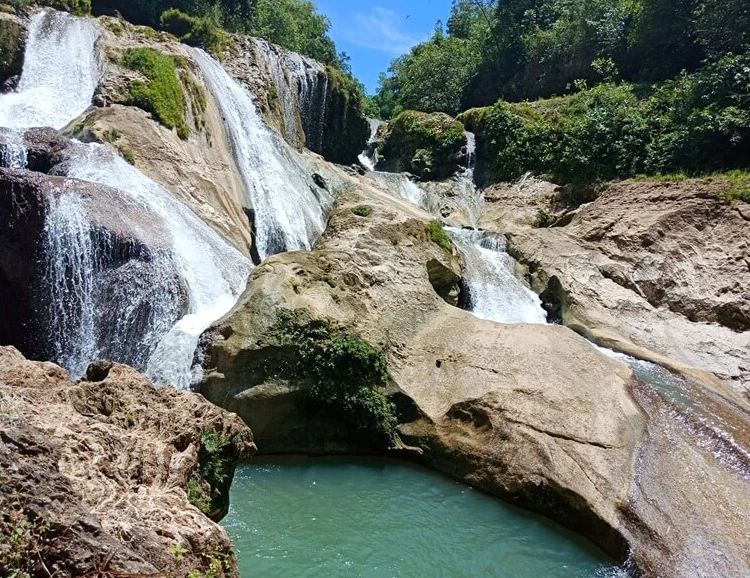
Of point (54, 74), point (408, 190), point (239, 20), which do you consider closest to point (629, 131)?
point (408, 190)

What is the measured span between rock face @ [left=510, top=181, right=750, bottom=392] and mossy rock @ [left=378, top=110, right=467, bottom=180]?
1260 cm

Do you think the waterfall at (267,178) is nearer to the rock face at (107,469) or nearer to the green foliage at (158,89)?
the green foliage at (158,89)

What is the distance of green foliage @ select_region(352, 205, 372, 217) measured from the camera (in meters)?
14.8

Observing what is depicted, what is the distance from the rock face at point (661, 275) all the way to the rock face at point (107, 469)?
45.5 feet

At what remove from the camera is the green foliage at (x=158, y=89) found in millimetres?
18734

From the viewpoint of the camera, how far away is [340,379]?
11148 millimetres

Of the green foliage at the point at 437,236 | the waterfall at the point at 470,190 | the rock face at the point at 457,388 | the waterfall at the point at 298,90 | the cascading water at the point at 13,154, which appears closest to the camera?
the rock face at the point at 457,388

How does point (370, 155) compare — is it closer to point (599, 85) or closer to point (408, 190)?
point (408, 190)

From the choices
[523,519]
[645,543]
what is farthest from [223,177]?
[645,543]

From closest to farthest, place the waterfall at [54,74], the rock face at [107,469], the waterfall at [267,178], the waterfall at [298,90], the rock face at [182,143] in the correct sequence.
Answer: the rock face at [107,469] → the rock face at [182,143] → the waterfall at [54,74] → the waterfall at [267,178] → the waterfall at [298,90]

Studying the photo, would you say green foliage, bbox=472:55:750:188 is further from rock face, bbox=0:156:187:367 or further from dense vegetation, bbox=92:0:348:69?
rock face, bbox=0:156:187:367

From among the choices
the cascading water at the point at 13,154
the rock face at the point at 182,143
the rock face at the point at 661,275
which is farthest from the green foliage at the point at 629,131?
the cascading water at the point at 13,154

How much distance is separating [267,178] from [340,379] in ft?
40.9

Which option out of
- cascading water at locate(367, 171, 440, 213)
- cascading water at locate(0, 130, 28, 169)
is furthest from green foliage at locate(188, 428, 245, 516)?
cascading water at locate(367, 171, 440, 213)
